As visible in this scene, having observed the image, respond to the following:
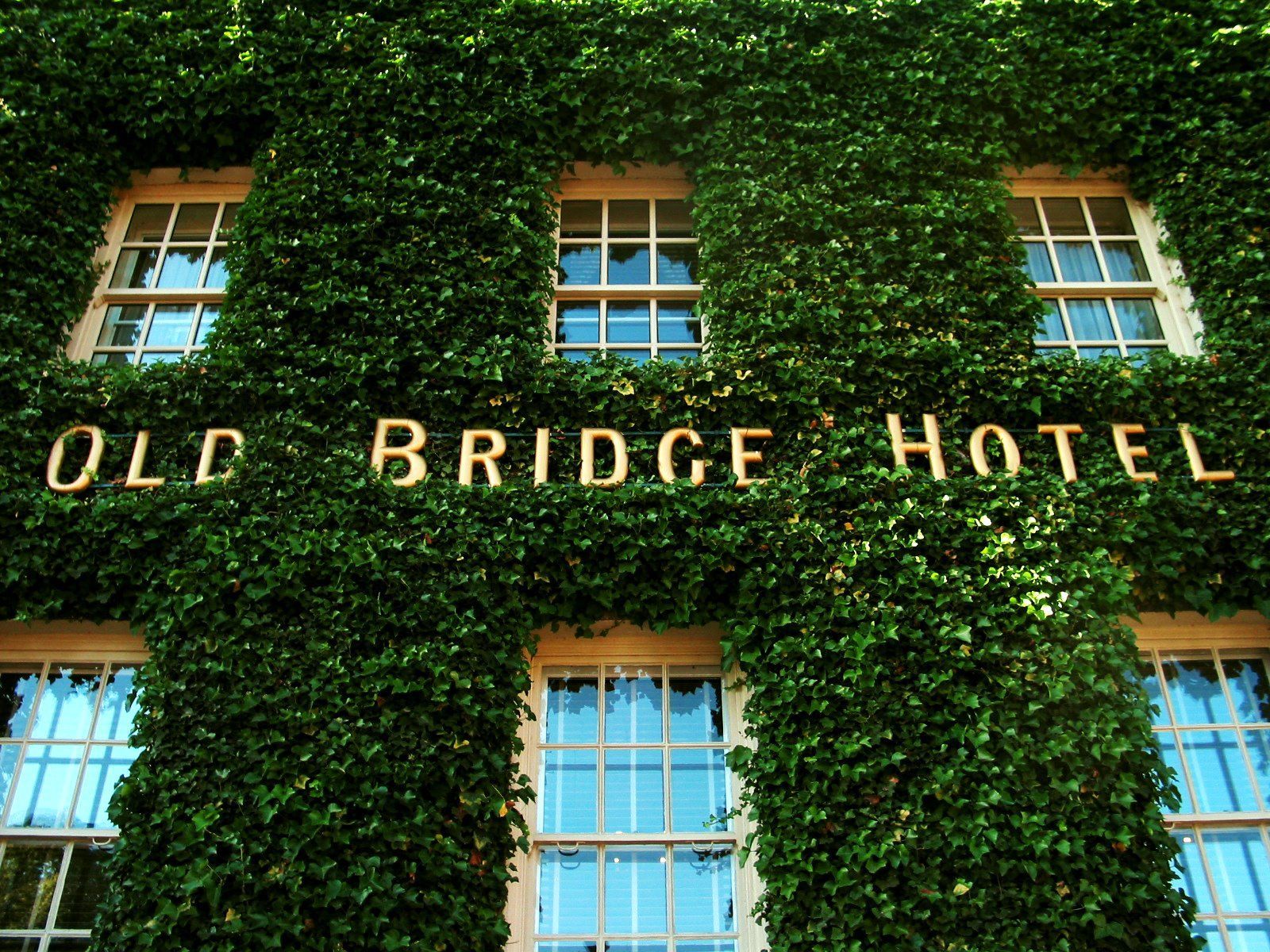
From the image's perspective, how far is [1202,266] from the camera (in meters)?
7.50

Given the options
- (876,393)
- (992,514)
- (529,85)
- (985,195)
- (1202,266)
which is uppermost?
(529,85)

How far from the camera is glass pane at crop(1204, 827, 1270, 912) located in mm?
5785

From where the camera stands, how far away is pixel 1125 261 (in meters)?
7.98

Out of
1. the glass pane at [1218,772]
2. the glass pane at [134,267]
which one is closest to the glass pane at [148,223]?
the glass pane at [134,267]

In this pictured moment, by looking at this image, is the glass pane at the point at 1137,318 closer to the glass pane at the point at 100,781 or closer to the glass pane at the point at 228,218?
the glass pane at the point at 228,218

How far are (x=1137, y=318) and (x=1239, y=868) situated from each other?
3.57 m

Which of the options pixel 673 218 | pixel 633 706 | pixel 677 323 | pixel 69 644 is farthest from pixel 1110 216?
pixel 69 644

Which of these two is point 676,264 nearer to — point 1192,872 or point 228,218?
point 228,218

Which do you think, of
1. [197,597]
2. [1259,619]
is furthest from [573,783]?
[1259,619]

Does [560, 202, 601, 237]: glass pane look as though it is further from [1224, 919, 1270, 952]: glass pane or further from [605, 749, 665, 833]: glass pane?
[1224, 919, 1270, 952]: glass pane

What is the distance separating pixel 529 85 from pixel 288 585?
397 centimetres

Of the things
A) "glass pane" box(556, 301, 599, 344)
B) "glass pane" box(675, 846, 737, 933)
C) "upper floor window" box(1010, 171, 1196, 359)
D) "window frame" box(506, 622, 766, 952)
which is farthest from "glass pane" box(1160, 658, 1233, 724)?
"glass pane" box(556, 301, 599, 344)

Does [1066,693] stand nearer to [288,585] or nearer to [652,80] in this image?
[288,585]

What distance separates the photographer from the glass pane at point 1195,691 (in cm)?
630
